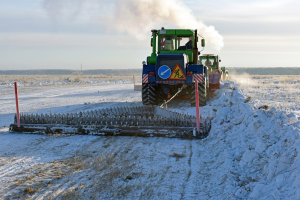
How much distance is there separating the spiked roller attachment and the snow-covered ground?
0.20 metres

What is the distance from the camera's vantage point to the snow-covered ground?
350cm

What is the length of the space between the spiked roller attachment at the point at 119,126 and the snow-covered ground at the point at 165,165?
205 millimetres

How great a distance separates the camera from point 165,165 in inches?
180

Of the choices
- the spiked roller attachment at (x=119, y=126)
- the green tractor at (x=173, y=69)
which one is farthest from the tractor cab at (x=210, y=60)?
the spiked roller attachment at (x=119, y=126)

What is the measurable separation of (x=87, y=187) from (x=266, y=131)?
3101mm

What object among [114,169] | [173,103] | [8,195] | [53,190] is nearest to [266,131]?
[114,169]

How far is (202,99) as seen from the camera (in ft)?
36.2

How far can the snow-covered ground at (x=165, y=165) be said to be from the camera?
3.50m

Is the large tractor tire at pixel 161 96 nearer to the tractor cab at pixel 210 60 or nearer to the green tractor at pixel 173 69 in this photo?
the green tractor at pixel 173 69

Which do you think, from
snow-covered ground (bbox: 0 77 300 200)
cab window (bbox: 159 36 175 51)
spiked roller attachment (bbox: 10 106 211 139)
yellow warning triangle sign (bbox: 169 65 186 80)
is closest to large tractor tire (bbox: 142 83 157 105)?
yellow warning triangle sign (bbox: 169 65 186 80)

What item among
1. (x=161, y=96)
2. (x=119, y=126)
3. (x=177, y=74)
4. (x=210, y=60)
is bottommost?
(x=119, y=126)

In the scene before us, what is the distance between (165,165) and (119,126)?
224 cm

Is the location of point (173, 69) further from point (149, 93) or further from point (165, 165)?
point (165, 165)

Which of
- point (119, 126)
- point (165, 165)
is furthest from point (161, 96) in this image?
point (165, 165)
